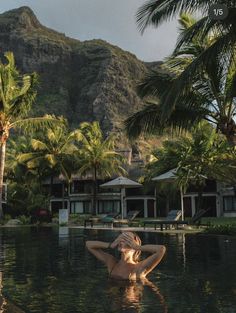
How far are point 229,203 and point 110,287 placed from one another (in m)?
38.6

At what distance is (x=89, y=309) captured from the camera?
18.5 ft

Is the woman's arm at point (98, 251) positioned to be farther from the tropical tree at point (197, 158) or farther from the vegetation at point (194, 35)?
the tropical tree at point (197, 158)

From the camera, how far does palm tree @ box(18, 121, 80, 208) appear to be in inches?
1628

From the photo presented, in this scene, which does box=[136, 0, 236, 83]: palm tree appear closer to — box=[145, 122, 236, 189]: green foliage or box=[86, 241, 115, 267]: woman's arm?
box=[86, 241, 115, 267]: woman's arm

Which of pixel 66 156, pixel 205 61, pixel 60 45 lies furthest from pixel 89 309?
pixel 60 45

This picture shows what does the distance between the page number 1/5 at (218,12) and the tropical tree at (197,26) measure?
63 mm

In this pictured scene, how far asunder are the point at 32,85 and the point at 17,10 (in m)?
109

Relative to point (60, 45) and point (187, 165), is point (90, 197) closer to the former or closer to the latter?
point (187, 165)

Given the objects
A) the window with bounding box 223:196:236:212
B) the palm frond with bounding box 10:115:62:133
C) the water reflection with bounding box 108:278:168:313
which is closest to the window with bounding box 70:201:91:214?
the window with bounding box 223:196:236:212

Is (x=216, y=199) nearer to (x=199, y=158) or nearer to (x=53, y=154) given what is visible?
(x=53, y=154)

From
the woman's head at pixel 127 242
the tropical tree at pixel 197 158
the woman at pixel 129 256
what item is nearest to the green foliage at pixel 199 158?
the tropical tree at pixel 197 158

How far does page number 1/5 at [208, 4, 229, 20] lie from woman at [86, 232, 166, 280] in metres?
5.87

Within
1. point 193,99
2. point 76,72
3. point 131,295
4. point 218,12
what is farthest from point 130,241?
point 76,72

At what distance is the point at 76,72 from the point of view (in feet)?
377
